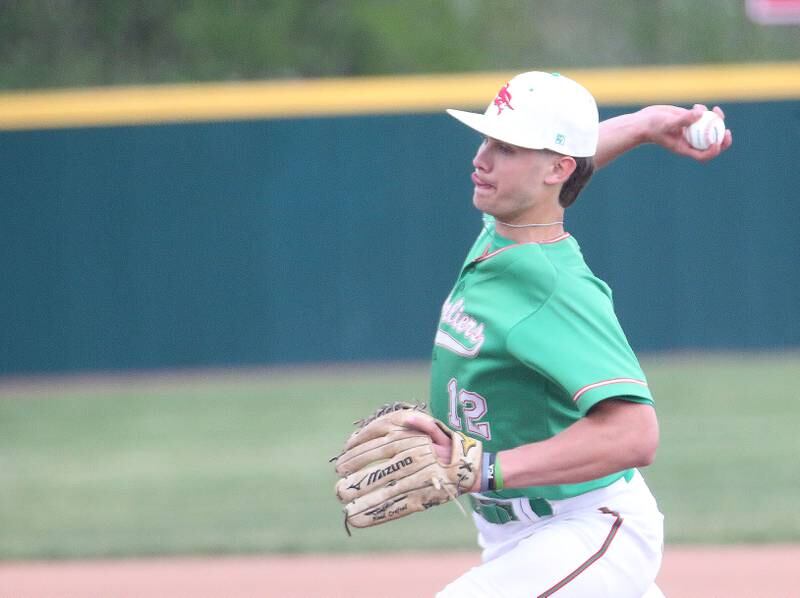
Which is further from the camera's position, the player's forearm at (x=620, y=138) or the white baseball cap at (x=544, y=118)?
the player's forearm at (x=620, y=138)

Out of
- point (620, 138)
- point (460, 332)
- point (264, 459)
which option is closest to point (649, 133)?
point (620, 138)

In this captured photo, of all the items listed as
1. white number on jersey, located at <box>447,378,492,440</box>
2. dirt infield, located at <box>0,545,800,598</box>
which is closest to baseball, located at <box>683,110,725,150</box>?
white number on jersey, located at <box>447,378,492,440</box>

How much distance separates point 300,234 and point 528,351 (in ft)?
30.0

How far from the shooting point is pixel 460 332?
10.1 feet

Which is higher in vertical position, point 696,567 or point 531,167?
point 531,167

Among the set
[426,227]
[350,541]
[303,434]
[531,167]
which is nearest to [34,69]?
[426,227]

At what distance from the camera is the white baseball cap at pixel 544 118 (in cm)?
309

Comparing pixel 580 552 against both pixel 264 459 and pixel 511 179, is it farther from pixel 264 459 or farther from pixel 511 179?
pixel 264 459

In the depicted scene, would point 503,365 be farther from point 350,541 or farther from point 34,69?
point 34,69

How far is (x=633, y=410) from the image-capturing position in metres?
2.83

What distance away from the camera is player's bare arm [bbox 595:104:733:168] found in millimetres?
3797

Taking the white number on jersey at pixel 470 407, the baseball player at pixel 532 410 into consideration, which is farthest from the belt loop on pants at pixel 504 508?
the white number on jersey at pixel 470 407

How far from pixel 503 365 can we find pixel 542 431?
0.20 metres

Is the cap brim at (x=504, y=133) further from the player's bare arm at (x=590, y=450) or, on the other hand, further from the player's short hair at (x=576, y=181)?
the player's bare arm at (x=590, y=450)
